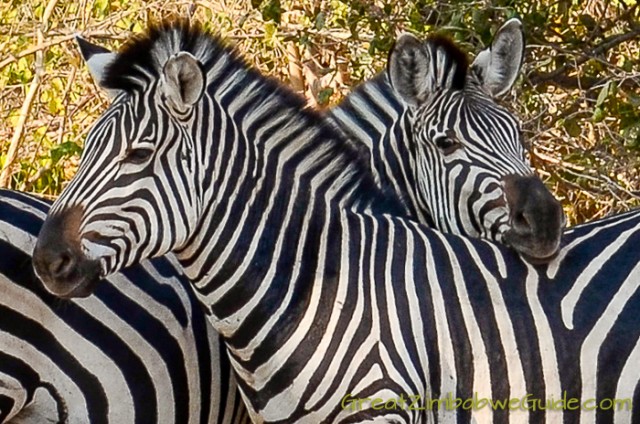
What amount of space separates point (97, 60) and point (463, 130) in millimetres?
1739

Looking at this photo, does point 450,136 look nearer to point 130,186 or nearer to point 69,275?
point 130,186

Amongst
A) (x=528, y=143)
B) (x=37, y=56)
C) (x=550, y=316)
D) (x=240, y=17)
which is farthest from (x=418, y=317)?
(x=37, y=56)

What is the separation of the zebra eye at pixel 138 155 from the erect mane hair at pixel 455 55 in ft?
6.29

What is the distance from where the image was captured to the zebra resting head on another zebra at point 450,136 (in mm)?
5359

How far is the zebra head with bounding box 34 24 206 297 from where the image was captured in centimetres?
413

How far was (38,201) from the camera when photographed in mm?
5172

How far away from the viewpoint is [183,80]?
429 cm

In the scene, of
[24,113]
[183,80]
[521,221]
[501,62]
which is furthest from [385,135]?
[24,113]

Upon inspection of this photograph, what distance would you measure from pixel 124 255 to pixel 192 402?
1115 millimetres

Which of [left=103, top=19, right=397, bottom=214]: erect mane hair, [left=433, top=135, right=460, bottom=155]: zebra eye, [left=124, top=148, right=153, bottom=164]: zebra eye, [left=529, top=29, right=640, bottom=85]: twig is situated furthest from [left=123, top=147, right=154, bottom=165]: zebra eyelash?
[left=529, top=29, right=640, bottom=85]: twig

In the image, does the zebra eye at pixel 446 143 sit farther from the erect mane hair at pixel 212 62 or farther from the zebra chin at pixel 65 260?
the zebra chin at pixel 65 260

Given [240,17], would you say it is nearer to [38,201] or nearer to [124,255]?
[38,201]

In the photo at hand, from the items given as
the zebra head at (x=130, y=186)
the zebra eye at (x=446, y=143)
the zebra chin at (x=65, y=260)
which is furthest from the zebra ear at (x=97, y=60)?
the zebra eye at (x=446, y=143)

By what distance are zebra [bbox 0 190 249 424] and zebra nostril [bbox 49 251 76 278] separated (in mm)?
751
